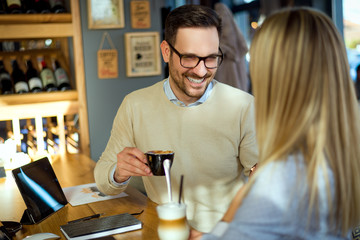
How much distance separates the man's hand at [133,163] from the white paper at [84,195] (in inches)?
9.6

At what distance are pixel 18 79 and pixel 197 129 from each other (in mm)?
1775

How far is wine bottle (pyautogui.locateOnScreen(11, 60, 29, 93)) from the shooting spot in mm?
2995

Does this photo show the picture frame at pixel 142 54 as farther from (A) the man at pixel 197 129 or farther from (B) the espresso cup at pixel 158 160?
(B) the espresso cup at pixel 158 160

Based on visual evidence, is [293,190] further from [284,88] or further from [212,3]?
[212,3]

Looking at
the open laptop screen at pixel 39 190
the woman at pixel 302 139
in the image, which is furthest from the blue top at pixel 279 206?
the open laptop screen at pixel 39 190

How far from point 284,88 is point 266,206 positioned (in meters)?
0.24

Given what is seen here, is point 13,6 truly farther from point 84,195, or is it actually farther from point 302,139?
point 302,139

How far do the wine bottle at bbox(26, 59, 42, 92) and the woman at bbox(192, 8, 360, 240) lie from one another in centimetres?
237

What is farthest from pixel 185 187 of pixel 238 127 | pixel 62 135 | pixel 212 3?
pixel 212 3

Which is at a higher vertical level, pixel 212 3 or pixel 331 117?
pixel 212 3

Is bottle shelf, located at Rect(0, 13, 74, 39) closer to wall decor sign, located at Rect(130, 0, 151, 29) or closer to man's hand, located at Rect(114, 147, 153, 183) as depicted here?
wall decor sign, located at Rect(130, 0, 151, 29)

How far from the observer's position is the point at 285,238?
2.93 feet

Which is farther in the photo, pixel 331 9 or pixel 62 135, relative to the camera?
pixel 331 9

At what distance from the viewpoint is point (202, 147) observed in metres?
1.86
